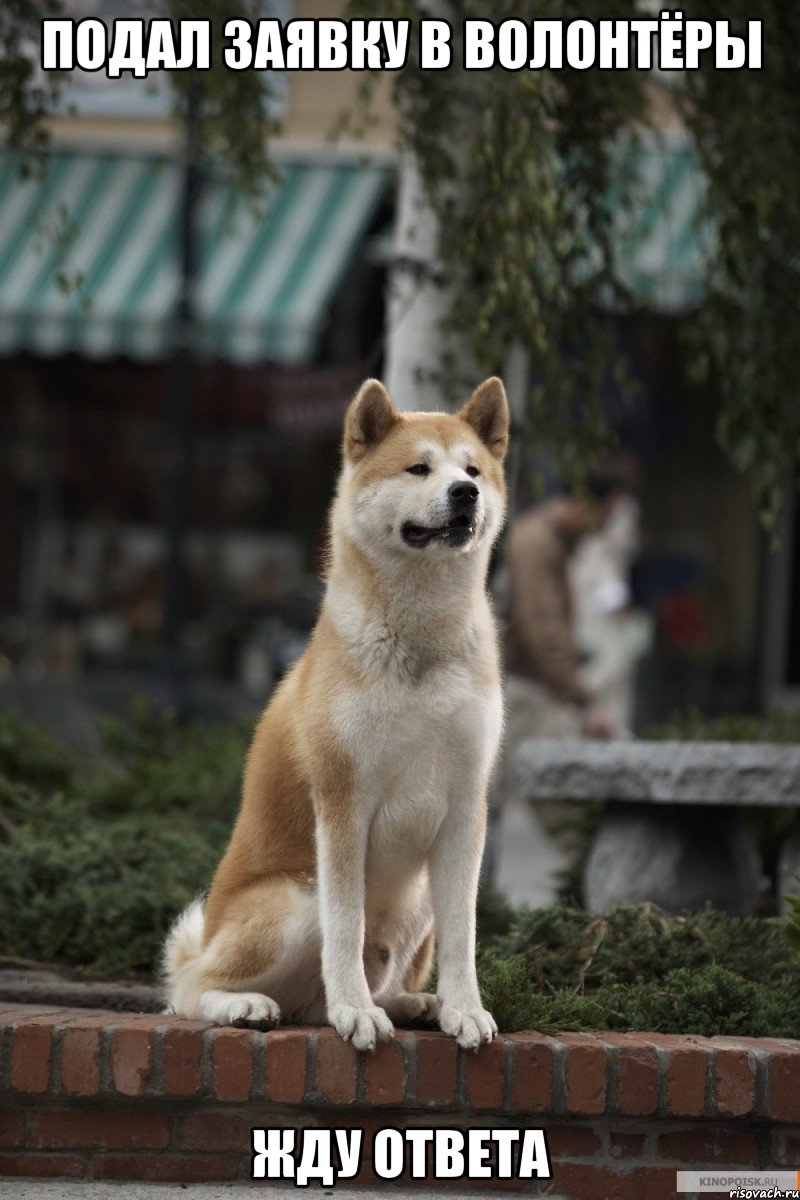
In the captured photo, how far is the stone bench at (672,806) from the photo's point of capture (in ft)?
16.8

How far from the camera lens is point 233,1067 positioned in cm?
342

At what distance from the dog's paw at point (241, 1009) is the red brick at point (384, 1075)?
25cm

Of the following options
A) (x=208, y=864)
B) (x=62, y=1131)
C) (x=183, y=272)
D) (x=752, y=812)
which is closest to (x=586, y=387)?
(x=752, y=812)

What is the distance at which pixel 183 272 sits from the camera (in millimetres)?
10914

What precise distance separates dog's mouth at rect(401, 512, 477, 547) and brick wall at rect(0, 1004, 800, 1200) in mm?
1102

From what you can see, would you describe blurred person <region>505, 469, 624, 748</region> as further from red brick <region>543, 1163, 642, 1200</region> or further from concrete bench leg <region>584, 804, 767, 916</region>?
red brick <region>543, 1163, 642, 1200</region>

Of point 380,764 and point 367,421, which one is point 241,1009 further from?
point 367,421

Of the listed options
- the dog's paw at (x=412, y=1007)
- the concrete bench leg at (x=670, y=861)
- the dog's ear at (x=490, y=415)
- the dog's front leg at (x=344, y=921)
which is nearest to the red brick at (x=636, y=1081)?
the dog's paw at (x=412, y=1007)

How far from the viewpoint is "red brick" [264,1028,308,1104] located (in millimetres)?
3391

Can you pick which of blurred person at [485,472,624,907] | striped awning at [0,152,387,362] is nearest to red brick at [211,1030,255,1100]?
blurred person at [485,472,624,907]

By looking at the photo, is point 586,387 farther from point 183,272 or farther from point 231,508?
A: point 231,508

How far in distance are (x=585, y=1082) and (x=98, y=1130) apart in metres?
1.10

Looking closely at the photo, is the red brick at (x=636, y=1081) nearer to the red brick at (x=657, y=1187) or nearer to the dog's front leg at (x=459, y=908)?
the red brick at (x=657, y=1187)

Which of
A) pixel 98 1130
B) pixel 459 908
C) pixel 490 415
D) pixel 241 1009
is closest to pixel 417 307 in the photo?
pixel 490 415
